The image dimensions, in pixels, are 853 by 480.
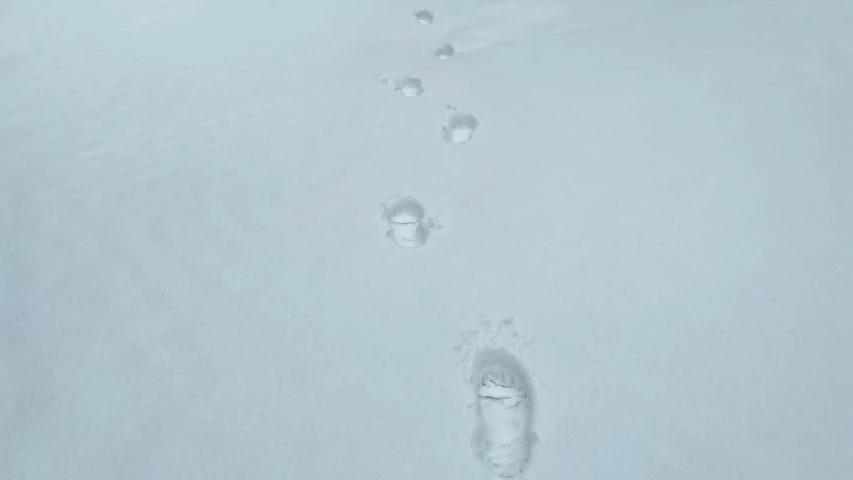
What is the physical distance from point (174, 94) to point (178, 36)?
41 centimetres

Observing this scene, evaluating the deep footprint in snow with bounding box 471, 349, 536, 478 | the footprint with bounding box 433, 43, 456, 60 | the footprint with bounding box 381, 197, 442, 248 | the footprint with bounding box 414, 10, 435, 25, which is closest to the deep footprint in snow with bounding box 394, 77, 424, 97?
the footprint with bounding box 433, 43, 456, 60

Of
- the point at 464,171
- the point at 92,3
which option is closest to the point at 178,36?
the point at 92,3

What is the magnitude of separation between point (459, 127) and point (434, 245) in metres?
0.50

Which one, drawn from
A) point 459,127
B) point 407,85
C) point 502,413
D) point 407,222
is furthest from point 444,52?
point 502,413

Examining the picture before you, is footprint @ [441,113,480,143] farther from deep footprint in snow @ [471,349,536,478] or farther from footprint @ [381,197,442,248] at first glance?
deep footprint in snow @ [471,349,536,478]

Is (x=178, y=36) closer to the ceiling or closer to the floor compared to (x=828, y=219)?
closer to the ceiling

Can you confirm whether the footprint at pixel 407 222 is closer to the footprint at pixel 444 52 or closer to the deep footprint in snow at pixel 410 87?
the deep footprint in snow at pixel 410 87

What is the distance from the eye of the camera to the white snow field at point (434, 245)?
106 cm

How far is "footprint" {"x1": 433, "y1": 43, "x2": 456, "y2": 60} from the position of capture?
194 cm

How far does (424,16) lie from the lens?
2.12m

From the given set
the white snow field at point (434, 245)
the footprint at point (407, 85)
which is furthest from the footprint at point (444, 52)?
the footprint at point (407, 85)

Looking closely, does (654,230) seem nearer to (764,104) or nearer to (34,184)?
(764,104)

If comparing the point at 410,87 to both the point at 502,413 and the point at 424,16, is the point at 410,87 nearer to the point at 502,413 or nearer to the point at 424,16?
the point at 424,16

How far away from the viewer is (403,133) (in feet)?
5.50
